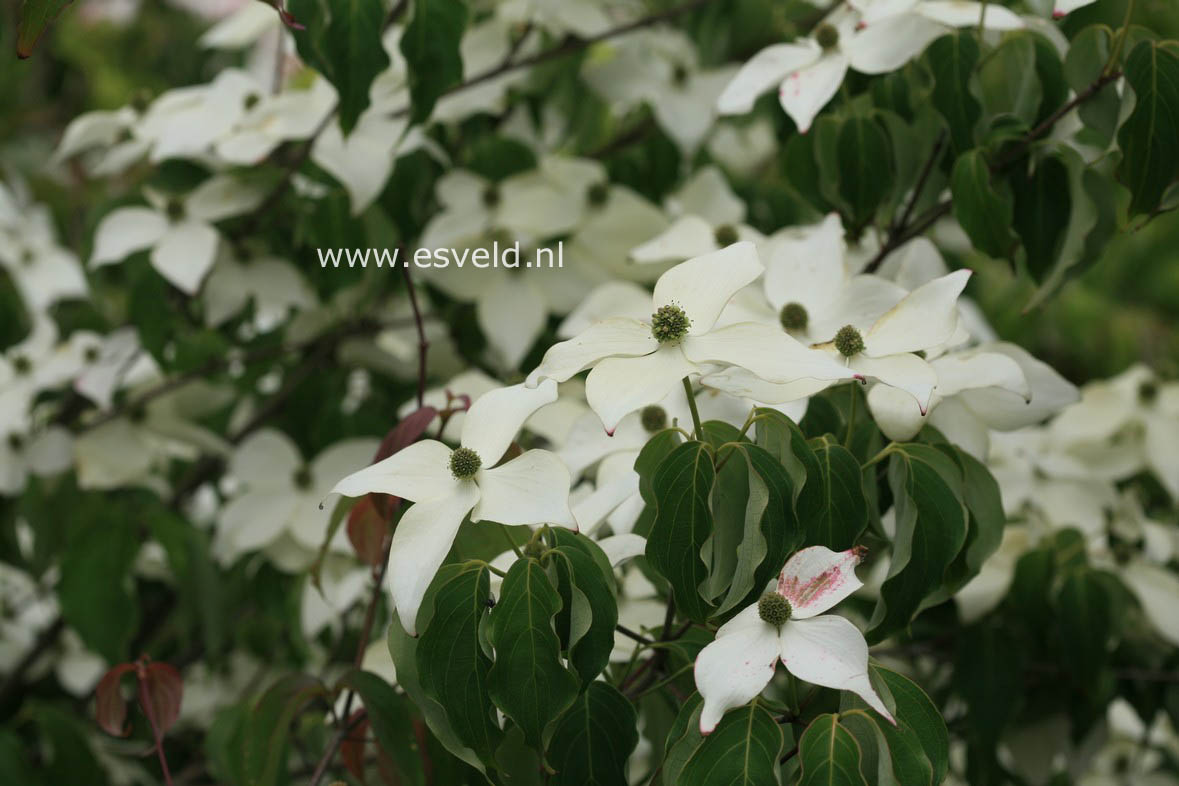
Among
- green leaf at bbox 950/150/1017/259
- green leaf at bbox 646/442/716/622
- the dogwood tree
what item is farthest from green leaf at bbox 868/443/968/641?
green leaf at bbox 950/150/1017/259

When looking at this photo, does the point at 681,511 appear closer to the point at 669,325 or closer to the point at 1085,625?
the point at 669,325

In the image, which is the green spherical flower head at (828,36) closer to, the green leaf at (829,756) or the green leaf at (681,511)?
the green leaf at (681,511)

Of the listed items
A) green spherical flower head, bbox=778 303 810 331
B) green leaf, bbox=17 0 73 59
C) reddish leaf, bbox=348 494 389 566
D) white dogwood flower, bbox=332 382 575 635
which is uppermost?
green leaf, bbox=17 0 73 59

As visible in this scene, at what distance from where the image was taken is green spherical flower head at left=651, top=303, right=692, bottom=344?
619 millimetres

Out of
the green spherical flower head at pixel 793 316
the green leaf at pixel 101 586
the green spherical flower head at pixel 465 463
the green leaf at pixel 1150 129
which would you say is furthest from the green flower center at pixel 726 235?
the green leaf at pixel 101 586

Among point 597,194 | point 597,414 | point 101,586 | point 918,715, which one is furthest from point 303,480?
point 918,715

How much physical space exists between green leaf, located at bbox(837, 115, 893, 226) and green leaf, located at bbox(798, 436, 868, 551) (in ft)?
0.91

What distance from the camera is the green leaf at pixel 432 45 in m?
0.91

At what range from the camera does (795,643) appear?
1.83ft

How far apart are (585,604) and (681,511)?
0.21ft

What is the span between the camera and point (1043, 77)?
811 millimetres

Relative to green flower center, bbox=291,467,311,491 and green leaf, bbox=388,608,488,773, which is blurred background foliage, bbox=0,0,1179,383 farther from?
green leaf, bbox=388,608,488,773

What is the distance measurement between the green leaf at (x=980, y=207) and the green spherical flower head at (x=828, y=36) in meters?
0.14

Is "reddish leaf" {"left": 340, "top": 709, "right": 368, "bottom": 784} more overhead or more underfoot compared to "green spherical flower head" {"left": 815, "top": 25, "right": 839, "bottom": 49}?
more underfoot
